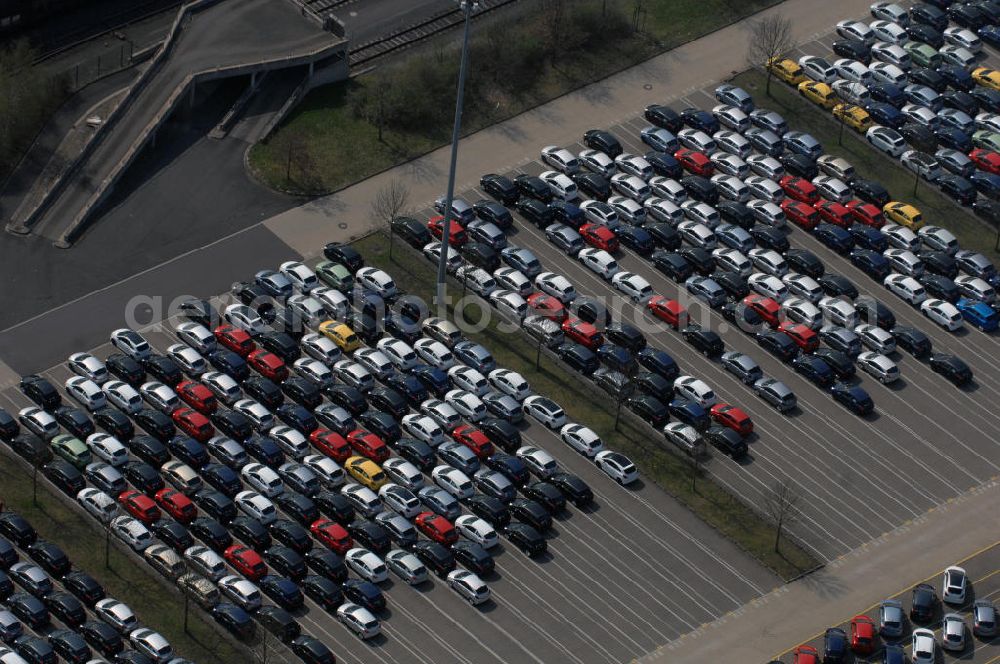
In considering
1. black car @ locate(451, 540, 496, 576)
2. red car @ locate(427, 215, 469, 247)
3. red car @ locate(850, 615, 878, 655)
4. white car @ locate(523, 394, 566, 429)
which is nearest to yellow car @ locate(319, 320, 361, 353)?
red car @ locate(427, 215, 469, 247)

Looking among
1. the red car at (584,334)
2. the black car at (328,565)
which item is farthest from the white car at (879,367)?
the black car at (328,565)

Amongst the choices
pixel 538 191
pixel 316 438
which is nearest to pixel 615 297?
pixel 538 191

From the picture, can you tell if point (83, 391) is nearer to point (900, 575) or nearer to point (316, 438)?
point (316, 438)

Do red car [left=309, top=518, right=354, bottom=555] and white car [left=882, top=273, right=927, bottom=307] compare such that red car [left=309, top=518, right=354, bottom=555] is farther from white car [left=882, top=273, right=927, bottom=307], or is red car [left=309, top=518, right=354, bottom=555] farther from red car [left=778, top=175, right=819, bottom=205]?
red car [left=778, top=175, right=819, bottom=205]

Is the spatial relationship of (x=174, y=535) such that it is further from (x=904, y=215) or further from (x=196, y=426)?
(x=904, y=215)

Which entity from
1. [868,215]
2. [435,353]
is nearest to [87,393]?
[435,353]

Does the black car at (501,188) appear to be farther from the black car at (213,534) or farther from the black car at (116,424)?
the black car at (213,534)
